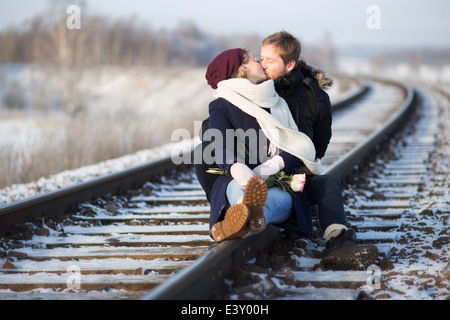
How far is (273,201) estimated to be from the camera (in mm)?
3504

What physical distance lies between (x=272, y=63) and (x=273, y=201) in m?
0.87

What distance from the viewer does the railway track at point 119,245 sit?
3.00 m

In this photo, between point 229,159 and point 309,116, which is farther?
point 309,116

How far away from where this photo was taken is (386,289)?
2941 mm

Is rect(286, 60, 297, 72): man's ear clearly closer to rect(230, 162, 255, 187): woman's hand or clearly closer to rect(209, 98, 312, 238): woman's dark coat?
rect(209, 98, 312, 238): woman's dark coat

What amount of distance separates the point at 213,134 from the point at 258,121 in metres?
0.31

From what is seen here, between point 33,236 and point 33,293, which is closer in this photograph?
point 33,293

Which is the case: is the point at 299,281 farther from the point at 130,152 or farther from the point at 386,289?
the point at 130,152

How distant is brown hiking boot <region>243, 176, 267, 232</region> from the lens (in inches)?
121

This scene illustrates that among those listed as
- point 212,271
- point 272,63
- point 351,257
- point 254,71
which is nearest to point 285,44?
point 272,63

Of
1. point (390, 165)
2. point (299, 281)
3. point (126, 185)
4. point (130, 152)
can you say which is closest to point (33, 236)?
point (126, 185)

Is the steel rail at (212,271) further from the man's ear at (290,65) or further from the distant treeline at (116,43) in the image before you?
the distant treeline at (116,43)

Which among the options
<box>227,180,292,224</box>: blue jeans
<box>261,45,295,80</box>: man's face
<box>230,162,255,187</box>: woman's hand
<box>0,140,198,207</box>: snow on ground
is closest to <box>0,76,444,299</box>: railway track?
<box>227,180,292,224</box>: blue jeans

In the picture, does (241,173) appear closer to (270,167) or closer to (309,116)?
(270,167)
